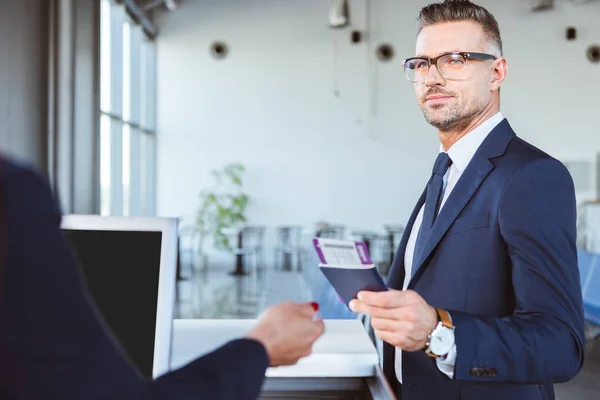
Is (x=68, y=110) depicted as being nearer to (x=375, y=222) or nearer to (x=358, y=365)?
(x=358, y=365)

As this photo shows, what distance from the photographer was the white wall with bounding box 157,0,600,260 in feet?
38.6

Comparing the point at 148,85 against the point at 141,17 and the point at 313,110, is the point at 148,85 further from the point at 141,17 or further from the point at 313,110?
Answer: the point at 313,110

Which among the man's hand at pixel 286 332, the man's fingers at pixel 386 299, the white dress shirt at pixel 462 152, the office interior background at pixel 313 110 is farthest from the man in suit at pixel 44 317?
the office interior background at pixel 313 110

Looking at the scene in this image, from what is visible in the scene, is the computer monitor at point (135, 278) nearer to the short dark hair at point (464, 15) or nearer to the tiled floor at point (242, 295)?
the short dark hair at point (464, 15)

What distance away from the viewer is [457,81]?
1.45 m

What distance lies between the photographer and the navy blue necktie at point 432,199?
145cm

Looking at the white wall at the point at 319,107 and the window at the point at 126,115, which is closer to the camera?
the window at the point at 126,115

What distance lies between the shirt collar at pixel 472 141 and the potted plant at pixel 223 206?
31.2 ft

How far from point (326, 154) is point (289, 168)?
0.76 m

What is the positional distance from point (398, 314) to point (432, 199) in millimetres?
482

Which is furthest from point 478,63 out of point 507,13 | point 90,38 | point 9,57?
point 507,13

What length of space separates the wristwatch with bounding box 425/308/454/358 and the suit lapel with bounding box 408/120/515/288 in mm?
227

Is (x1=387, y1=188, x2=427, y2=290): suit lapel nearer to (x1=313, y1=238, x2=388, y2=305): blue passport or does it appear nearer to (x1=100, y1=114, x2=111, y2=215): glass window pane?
(x1=313, y1=238, x2=388, y2=305): blue passport

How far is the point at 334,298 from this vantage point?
3182 millimetres
